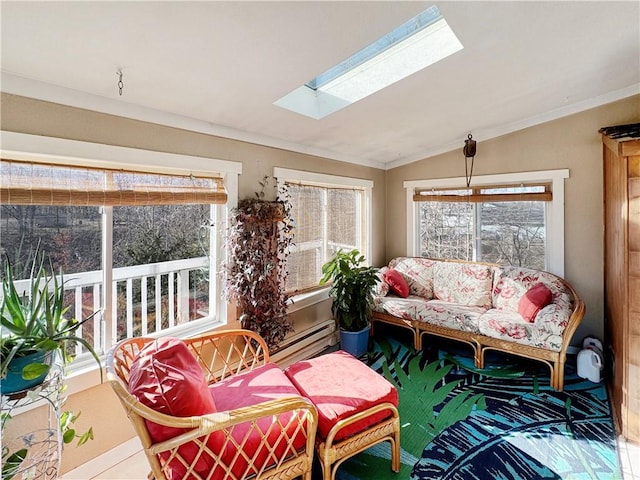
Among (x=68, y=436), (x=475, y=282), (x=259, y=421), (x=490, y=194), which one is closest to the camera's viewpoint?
(x=68, y=436)

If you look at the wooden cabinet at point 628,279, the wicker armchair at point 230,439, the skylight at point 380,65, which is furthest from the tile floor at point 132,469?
the skylight at point 380,65

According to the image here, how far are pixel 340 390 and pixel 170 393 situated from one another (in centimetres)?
98

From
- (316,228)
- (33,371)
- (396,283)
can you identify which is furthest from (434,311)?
(33,371)

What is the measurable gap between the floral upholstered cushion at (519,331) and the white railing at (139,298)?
2.57m

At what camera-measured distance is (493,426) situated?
2.36 m

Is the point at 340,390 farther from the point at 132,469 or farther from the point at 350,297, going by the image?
the point at 350,297

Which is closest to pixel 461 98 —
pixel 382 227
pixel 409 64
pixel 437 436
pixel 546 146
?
pixel 409 64

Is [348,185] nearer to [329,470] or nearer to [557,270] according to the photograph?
[557,270]

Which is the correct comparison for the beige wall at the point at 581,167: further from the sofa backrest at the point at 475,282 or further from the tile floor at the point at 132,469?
the tile floor at the point at 132,469

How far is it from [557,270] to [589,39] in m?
2.27

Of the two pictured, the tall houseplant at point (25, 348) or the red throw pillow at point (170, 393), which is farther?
the red throw pillow at point (170, 393)

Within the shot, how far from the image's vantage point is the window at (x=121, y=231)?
5.89ft

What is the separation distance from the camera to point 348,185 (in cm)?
412

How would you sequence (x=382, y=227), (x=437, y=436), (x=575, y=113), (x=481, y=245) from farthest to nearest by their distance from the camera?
1. (x=382, y=227)
2. (x=481, y=245)
3. (x=575, y=113)
4. (x=437, y=436)
